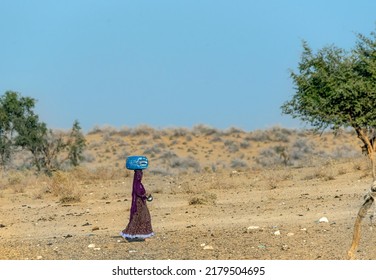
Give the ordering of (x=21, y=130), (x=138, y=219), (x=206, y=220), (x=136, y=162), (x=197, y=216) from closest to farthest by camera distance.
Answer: (x=136, y=162) < (x=138, y=219) < (x=206, y=220) < (x=197, y=216) < (x=21, y=130)

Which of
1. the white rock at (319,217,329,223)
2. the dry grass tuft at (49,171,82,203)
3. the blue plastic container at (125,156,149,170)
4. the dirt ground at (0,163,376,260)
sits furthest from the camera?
the dry grass tuft at (49,171,82,203)

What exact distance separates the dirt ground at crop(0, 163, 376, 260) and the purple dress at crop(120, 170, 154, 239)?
0.57 ft

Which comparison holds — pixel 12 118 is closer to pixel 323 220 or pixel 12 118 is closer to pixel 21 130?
pixel 21 130

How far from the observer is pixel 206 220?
18109mm

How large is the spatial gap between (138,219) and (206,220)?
3.31 metres

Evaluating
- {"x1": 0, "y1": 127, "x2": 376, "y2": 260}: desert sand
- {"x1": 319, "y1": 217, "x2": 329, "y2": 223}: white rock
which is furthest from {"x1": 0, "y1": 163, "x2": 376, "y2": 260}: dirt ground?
{"x1": 319, "y1": 217, "x2": 329, "y2": 223}: white rock

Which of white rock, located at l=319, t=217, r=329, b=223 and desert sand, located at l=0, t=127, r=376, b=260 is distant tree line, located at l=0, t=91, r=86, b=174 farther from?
white rock, located at l=319, t=217, r=329, b=223

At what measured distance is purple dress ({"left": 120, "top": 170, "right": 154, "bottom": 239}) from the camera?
15.0 meters

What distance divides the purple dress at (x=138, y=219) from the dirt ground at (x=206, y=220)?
0.17 meters

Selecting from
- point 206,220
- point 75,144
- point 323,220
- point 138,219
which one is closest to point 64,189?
point 206,220

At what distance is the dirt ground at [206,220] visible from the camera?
44.4ft

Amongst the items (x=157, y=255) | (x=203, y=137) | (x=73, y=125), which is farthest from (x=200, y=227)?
(x=203, y=137)

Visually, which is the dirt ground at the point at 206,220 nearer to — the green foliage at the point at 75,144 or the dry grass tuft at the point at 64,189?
the dry grass tuft at the point at 64,189

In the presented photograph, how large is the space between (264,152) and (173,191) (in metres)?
29.1
